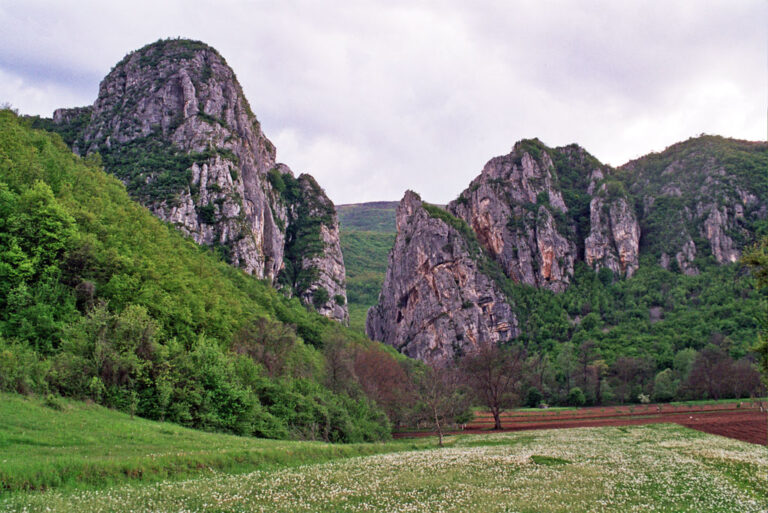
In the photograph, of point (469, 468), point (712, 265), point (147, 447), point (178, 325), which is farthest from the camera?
point (712, 265)

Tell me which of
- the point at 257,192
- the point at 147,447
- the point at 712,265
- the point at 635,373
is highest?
the point at 257,192

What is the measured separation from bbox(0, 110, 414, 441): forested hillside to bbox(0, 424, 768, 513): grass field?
46.9 ft

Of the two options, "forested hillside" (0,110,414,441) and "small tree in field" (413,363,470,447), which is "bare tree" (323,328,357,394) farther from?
"small tree in field" (413,363,470,447)

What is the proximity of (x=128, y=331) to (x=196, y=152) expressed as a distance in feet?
351

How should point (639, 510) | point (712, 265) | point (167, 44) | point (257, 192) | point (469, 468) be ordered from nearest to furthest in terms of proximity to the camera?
point (639, 510) < point (469, 468) < point (257, 192) < point (167, 44) < point (712, 265)

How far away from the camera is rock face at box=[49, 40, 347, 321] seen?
384 feet

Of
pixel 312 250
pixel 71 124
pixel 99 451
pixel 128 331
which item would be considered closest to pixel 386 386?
pixel 128 331

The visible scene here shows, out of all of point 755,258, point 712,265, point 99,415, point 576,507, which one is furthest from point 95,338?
point 712,265

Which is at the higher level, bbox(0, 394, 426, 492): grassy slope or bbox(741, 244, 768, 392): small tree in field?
bbox(741, 244, 768, 392): small tree in field

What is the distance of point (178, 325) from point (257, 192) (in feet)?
352

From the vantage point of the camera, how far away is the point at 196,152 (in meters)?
127

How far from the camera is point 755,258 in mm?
21969

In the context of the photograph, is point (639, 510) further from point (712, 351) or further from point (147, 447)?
point (712, 351)

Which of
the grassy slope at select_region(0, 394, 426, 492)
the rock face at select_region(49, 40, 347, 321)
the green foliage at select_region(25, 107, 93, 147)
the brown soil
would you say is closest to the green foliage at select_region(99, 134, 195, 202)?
the rock face at select_region(49, 40, 347, 321)
